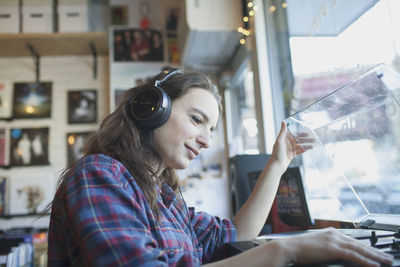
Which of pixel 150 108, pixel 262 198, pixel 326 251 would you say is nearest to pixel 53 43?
pixel 150 108

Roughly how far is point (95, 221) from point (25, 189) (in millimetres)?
2347

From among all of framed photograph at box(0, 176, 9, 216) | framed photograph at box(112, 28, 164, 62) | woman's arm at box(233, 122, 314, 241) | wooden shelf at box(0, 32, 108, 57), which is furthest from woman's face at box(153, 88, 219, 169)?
framed photograph at box(0, 176, 9, 216)

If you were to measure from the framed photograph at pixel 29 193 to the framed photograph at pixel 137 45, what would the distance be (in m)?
1.13

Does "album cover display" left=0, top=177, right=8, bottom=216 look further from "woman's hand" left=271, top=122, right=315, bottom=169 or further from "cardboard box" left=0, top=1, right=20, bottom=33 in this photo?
"woman's hand" left=271, top=122, right=315, bottom=169

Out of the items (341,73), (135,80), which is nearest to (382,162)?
(341,73)

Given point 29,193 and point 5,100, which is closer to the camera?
point 29,193

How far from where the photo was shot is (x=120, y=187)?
2.06 feet

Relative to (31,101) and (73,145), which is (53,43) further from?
(73,145)

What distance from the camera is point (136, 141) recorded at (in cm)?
81

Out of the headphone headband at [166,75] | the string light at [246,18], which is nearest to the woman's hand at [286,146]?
the headphone headband at [166,75]

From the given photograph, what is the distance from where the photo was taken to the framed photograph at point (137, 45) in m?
2.56

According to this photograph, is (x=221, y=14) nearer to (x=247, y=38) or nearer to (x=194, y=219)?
(x=247, y=38)

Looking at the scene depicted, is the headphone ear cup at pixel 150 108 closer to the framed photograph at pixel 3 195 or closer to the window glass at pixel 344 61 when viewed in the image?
the window glass at pixel 344 61

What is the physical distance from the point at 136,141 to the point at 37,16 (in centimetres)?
236
